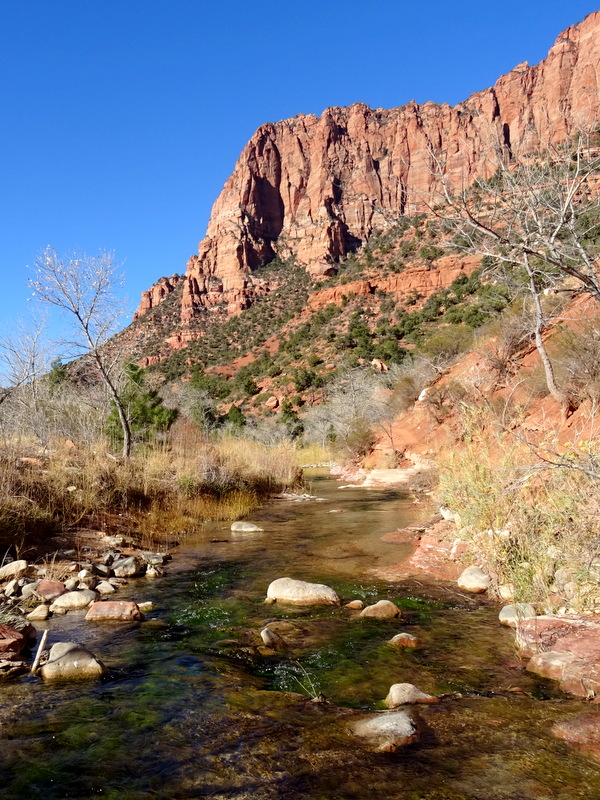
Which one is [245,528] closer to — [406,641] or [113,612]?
[113,612]

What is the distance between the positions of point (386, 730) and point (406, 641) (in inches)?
60.2

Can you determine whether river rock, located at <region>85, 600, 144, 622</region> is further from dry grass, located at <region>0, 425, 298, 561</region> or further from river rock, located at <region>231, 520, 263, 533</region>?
river rock, located at <region>231, 520, 263, 533</region>

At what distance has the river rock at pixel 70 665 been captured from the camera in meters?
3.85

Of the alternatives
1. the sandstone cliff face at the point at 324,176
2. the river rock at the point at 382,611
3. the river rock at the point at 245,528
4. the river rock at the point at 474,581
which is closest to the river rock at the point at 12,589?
the river rock at the point at 382,611

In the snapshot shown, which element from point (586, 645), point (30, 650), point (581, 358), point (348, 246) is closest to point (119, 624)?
point (30, 650)

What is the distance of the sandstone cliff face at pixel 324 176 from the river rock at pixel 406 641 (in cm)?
8376

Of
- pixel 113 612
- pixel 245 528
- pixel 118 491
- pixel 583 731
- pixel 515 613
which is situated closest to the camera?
pixel 583 731

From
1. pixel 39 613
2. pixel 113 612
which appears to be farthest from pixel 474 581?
pixel 39 613

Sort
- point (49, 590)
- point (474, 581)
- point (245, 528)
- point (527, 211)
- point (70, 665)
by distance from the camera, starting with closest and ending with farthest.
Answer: point (527, 211), point (70, 665), point (49, 590), point (474, 581), point (245, 528)

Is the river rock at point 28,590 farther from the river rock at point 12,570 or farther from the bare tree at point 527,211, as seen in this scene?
the bare tree at point 527,211

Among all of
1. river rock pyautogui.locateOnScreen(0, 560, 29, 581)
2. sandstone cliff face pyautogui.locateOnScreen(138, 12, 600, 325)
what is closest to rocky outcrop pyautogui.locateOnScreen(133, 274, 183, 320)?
sandstone cliff face pyautogui.locateOnScreen(138, 12, 600, 325)

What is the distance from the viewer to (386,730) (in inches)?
123

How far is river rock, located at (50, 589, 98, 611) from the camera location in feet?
18.5

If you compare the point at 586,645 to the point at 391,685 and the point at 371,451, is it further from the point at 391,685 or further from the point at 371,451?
the point at 371,451
